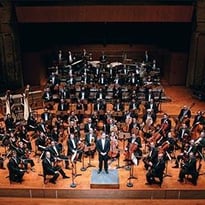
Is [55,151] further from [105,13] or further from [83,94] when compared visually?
[105,13]

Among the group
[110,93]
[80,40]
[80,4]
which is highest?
[80,4]

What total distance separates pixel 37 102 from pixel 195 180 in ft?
21.7

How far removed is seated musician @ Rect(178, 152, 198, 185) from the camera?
952 cm

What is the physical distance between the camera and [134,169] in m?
10.5

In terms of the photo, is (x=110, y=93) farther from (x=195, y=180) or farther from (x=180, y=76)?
(x=195, y=180)

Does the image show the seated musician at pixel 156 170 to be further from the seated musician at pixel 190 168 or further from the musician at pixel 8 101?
the musician at pixel 8 101

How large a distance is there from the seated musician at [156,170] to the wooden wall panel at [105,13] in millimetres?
7020

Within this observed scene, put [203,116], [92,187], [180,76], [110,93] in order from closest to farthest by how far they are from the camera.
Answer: [92,187], [203,116], [110,93], [180,76]

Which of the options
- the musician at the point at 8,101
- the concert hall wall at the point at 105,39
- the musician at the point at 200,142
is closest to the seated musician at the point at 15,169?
the musician at the point at 8,101

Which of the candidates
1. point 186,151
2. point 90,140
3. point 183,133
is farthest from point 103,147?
point 183,133

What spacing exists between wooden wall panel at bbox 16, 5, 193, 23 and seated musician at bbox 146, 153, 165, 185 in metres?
7.02

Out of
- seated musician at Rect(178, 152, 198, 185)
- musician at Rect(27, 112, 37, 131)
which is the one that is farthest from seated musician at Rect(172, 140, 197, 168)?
musician at Rect(27, 112, 37, 131)

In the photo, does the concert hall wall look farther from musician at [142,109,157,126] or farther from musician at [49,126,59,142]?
musician at [49,126,59,142]

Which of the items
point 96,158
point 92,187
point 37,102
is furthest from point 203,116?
A: point 37,102
